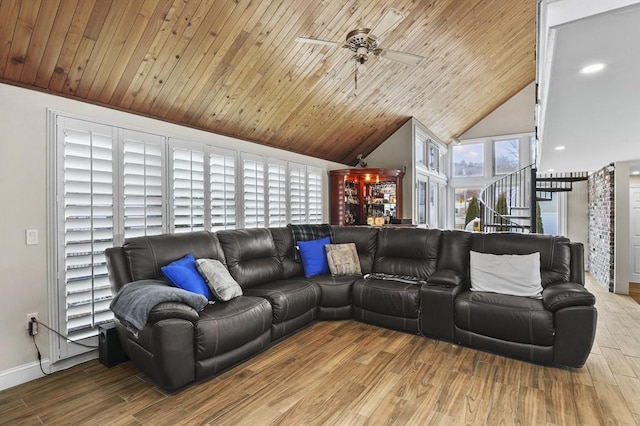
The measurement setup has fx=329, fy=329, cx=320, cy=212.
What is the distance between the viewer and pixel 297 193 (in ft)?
18.6

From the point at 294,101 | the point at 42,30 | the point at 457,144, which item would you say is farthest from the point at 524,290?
the point at 457,144

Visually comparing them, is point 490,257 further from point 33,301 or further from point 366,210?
point 33,301

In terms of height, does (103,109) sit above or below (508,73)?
below

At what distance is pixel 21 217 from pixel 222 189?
78.5 inches

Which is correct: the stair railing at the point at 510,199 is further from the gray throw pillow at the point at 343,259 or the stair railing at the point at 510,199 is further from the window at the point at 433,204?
the gray throw pillow at the point at 343,259

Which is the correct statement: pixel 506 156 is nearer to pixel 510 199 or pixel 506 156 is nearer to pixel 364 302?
pixel 510 199

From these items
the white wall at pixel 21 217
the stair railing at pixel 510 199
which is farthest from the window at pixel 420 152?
the white wall at pixel 21 217

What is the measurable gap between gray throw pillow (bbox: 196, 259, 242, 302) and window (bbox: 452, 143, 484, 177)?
777 cm

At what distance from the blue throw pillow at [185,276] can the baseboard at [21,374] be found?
1.21m

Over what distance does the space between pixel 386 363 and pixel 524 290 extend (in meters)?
1.53

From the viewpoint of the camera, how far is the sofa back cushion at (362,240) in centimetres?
446

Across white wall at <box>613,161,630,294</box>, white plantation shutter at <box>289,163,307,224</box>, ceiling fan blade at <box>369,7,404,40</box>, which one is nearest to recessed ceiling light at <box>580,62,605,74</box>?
ceiling fan blade at <box>369,7,404,40</box>

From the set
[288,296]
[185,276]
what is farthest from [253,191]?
[185,276]

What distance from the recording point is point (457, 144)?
870cm
